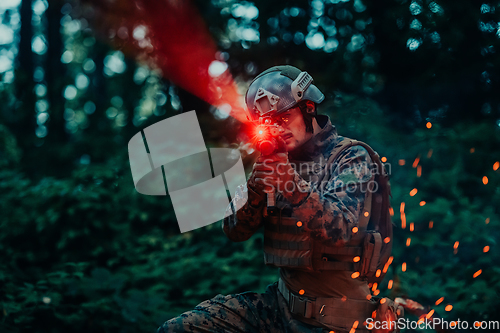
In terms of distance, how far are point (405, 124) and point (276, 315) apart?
328 cm

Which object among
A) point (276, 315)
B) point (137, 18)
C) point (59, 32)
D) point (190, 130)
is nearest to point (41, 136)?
point (59, 32)

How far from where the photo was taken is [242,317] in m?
2.23

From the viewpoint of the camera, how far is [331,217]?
1.88 meters

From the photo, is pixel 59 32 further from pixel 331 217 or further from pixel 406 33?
pixel 331 217

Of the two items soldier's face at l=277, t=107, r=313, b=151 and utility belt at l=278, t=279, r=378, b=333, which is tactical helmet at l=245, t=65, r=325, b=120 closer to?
soldier's face at l=277, t=107, r=313, b=151

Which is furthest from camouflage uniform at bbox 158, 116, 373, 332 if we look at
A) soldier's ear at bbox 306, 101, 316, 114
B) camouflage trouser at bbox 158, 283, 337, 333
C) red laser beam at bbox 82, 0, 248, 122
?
red laser beam at bbox 82, 0, 248, 122

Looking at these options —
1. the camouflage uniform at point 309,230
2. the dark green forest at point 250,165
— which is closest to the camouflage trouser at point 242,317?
the camouflage uniform at point 309,230

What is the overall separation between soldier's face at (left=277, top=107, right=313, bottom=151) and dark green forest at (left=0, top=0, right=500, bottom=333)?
87.3 inches

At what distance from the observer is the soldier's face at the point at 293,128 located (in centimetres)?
235

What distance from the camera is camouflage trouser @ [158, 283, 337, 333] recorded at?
2107 mm

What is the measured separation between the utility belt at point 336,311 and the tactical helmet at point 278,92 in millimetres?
1055

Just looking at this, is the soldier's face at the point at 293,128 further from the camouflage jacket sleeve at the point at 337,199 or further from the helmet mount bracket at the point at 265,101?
the camouflage jacket sleeve at the point at 337,199

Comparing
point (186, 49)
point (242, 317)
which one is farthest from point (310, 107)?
point (186, 49)

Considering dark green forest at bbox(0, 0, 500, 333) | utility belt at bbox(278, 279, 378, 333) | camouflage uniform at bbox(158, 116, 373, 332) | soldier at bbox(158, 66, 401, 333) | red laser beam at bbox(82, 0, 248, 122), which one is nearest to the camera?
camouflage uniform at bbox(158, 116, 373, 332)
